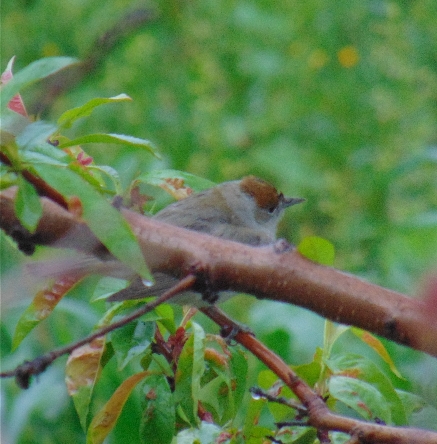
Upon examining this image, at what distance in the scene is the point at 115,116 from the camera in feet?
15.9

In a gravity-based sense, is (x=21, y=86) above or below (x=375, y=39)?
above

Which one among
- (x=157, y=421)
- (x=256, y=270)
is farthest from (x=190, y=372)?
(x=256, y=270)

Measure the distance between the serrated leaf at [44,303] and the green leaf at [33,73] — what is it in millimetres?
400

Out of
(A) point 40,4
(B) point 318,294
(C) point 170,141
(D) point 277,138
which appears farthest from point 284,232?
(B) point 318,294

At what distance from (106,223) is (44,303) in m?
0.48

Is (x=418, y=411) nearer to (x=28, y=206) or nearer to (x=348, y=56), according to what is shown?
(x=28, y=206)

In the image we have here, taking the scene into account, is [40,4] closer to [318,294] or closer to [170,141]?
[170,141]

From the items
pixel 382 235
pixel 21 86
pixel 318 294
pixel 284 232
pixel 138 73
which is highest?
pixel 21 86

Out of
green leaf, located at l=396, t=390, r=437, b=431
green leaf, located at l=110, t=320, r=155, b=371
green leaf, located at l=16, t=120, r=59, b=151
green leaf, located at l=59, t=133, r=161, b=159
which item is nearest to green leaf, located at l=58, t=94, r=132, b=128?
green leaf, located at l=59, t=133, r=161, b=159

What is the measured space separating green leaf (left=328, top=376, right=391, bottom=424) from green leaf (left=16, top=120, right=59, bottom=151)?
2.19ft

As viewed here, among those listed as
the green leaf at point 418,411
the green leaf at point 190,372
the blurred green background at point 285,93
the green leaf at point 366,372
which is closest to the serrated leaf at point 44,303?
the green leaf at point 190,372

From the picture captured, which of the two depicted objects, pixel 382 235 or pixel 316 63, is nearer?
pixel 382 235

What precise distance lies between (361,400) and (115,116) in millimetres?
3743

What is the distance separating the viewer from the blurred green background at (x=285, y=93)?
4.61 meters
